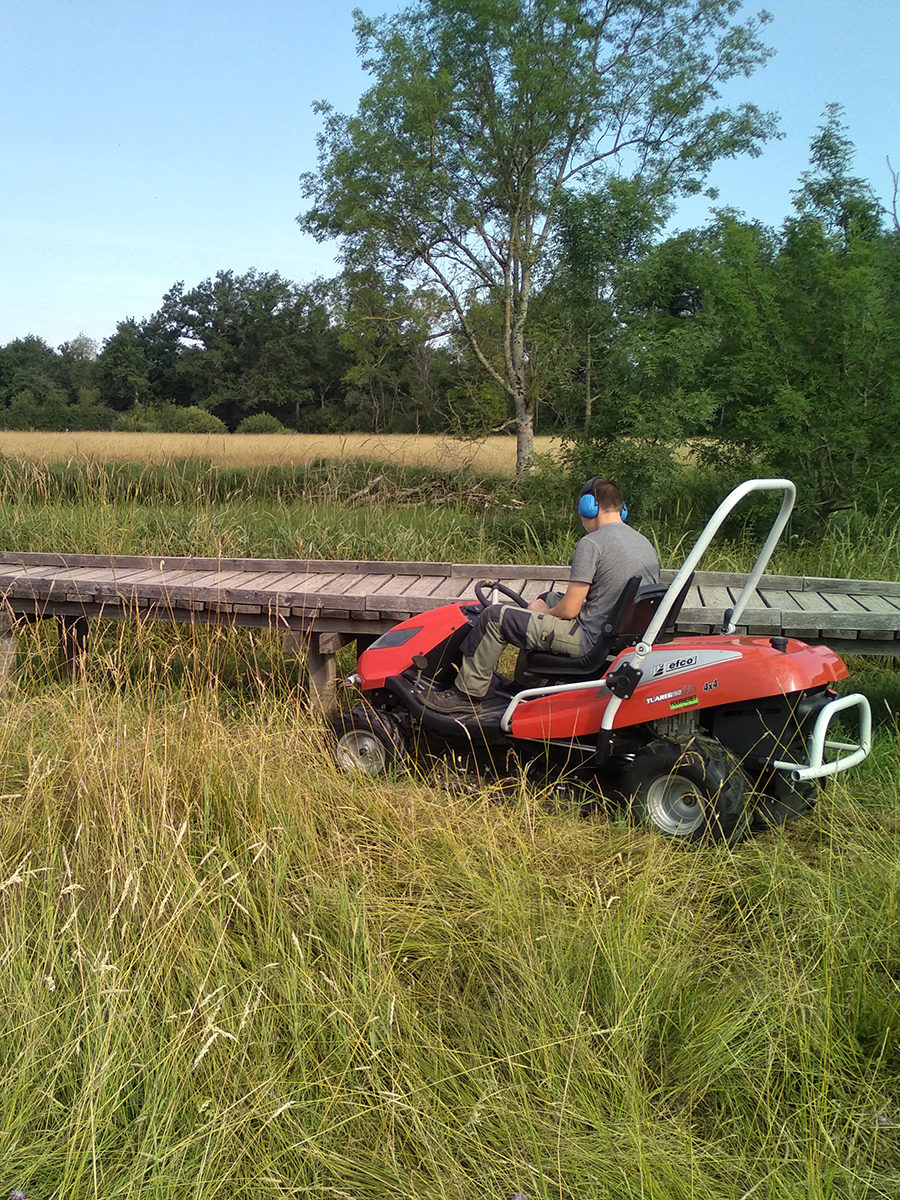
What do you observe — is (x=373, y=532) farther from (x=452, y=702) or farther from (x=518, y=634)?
(x=518, y=634)

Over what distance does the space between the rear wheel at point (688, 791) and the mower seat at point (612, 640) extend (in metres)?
0.51

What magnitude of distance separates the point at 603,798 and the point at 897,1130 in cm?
155

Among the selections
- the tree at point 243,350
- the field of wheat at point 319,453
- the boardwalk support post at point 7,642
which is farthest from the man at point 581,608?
the tree at point 243,350

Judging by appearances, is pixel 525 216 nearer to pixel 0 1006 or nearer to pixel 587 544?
pixel 587 544

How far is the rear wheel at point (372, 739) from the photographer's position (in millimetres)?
Result: 3949

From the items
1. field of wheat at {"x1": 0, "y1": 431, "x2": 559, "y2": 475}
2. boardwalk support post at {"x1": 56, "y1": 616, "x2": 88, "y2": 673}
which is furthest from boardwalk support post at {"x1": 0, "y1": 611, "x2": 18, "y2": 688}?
field of wheat at {"x1": 0, "y1": 431, "x2": 559, "y2": 475}

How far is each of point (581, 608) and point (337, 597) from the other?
1.36 meters

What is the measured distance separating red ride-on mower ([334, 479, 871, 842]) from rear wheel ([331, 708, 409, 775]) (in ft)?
0.05

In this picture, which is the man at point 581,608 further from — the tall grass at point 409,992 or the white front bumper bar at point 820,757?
the white front bumper bar at point 820,757

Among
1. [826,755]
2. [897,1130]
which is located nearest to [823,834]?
[826,755]

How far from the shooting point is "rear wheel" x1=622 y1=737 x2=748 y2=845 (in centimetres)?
314

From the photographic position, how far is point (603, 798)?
3.42m

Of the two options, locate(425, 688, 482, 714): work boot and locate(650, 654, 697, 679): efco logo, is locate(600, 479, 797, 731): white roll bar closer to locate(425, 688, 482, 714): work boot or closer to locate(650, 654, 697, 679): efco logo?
locate(650, 654, 697, 679): efco logo

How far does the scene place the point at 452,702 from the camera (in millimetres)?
4000
